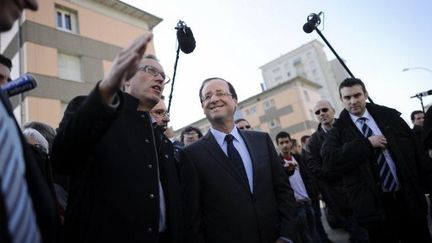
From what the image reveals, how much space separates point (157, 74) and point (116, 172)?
36.9 inches

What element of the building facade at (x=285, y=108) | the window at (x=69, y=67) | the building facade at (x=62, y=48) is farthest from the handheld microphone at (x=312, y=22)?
the building facade at (x=285, y=108)

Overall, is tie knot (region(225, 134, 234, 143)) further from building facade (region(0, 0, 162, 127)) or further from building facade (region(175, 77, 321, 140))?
building facade (region(175, 77, 321, 140))

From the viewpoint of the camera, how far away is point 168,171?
204 centimetres

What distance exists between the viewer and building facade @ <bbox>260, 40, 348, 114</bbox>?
49156mm

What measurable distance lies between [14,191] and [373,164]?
314cm

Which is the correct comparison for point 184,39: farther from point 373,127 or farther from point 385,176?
point 385,176

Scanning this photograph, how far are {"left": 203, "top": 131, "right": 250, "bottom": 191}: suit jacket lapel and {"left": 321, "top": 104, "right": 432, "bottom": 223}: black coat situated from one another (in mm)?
1279

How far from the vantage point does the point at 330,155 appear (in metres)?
3.24

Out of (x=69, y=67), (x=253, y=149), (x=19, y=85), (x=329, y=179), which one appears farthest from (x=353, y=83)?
(x=69, y=67)

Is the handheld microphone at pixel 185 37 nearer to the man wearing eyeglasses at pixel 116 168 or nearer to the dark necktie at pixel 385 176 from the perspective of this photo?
the man wearing eyeglasses at pixel 116 168

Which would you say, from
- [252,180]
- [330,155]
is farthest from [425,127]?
[252,180]

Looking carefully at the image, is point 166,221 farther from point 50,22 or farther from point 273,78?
point 273,78

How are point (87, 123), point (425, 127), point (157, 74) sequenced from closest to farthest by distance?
point (87, 123) < point (157, 74) < point (425, 127)

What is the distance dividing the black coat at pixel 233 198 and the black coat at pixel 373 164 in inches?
33.2
